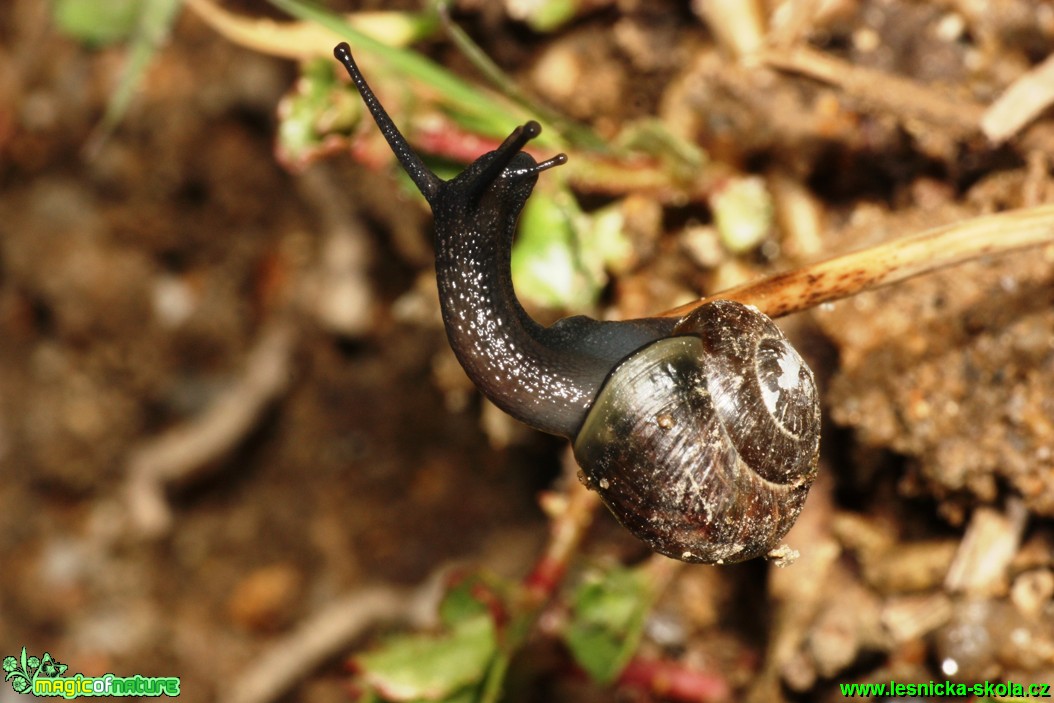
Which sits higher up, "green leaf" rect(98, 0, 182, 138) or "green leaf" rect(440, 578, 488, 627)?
"green leaf" rect(98, 0, 182, 138)

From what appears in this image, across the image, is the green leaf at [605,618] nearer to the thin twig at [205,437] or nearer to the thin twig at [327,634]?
the thin twig at [327,634]

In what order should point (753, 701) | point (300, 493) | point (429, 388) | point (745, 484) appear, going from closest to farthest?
point (745, 484), point (753, 701), point (429, 388), point (300, 493)

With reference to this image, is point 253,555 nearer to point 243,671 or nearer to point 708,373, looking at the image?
point 243,671

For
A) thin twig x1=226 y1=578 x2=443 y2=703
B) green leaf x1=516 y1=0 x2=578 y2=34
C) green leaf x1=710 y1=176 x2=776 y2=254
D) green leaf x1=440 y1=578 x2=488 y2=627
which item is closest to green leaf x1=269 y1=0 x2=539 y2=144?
green leaf x1=516 y1=0 x2=578 y2=34

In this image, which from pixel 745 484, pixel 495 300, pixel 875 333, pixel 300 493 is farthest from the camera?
pixel 300 493

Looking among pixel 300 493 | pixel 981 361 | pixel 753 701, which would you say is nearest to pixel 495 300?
pixel 981 361

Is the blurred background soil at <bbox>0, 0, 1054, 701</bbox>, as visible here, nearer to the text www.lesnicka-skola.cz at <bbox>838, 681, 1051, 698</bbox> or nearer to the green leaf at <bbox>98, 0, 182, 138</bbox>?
the text www.lesnicka-skola.cz at <bbox>838, 681, 1051, 698</bbox>

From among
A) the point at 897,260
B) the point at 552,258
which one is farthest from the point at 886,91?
the point at 552,258
